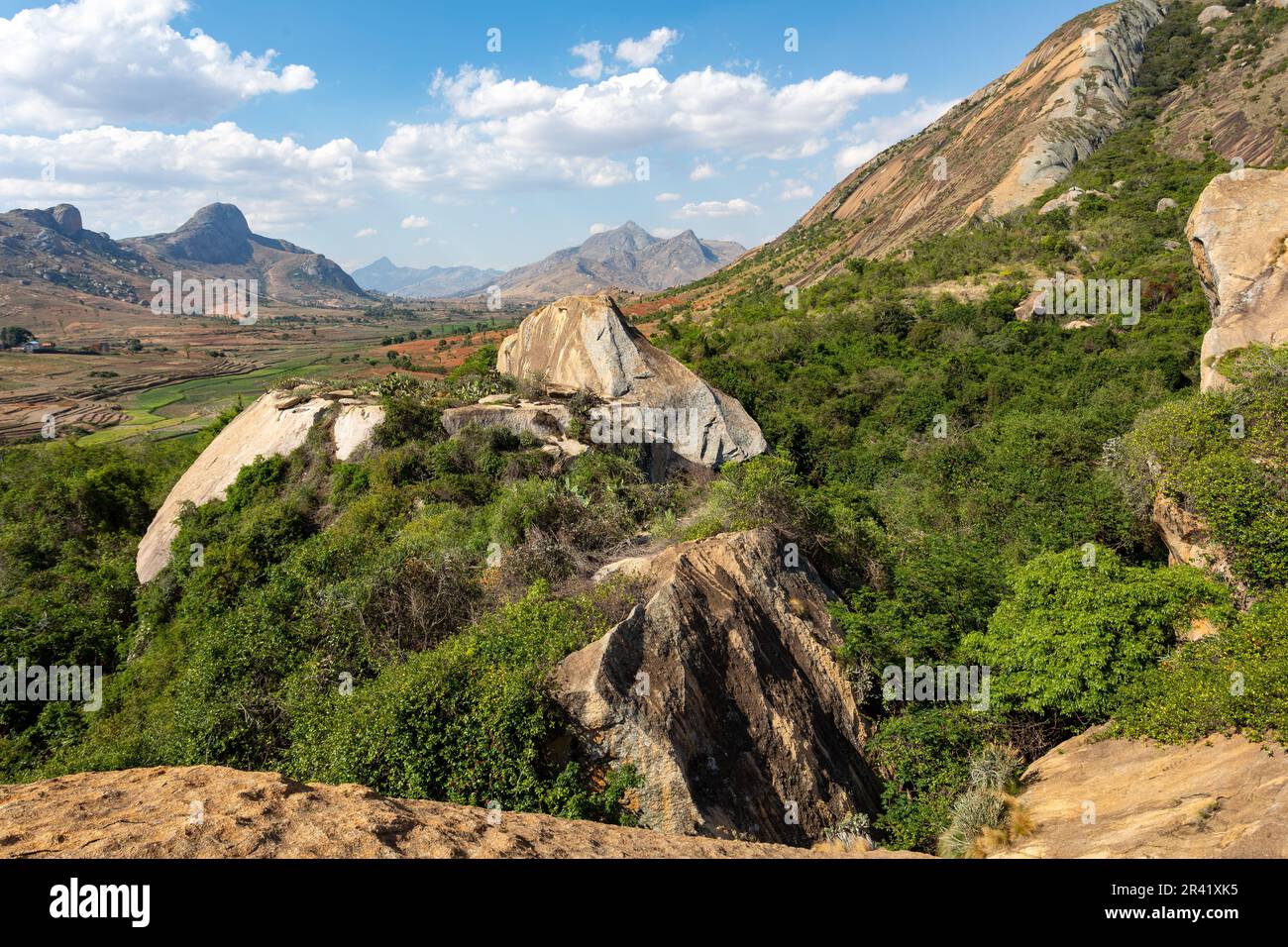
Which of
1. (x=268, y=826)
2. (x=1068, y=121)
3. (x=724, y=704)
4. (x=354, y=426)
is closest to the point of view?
(x=268, y=826)

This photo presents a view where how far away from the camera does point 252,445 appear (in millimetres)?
18766

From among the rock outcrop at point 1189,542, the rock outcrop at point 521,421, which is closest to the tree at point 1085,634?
the rock outcrop at point 1189,542

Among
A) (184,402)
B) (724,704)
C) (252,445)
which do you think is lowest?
(724,704)

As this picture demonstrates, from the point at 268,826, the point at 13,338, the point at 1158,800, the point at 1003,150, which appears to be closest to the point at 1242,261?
the point at 1158,800

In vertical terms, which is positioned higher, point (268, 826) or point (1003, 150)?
point (1003, 150)

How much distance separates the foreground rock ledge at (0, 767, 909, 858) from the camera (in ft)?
15.9

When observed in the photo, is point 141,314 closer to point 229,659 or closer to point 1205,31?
point 229,659

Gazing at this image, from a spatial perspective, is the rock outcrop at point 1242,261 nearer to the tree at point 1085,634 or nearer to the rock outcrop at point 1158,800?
the tree at point 1085,634

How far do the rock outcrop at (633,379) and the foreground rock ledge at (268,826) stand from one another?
12.6 meters

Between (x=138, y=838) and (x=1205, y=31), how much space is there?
10473 cm

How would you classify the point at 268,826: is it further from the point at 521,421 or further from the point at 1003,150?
the point at 1003,150

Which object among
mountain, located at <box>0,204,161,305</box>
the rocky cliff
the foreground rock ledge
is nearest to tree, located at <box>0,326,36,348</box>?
mountain, located at <box>0,204,161,305</box>

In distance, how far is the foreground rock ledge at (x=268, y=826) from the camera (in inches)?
190

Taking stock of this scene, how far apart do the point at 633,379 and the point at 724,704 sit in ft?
39.9
